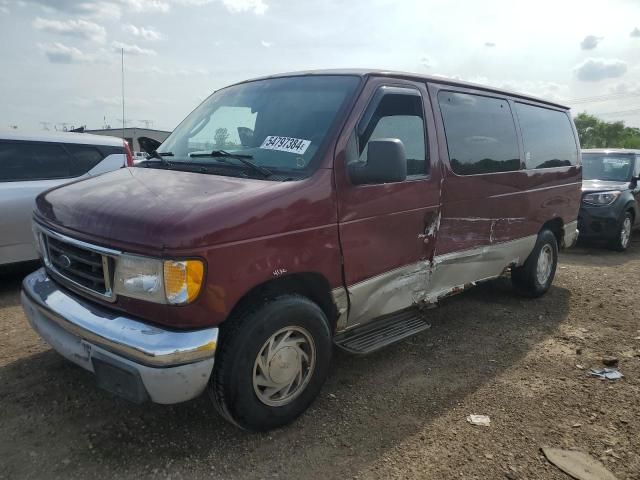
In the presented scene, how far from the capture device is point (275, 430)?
293 cm

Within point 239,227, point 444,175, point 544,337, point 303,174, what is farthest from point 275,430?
point 544,337

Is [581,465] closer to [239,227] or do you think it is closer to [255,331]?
[255,331]

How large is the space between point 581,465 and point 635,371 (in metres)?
1.56

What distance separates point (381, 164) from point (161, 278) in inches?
55.2

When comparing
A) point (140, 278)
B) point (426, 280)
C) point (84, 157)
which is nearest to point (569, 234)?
point (426, 280)

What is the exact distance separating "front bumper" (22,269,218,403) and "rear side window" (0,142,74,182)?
3.53 metres

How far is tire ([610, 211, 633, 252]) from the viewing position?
858cm

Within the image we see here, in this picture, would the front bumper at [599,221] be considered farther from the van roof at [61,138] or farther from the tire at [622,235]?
the van roof at [61,138]

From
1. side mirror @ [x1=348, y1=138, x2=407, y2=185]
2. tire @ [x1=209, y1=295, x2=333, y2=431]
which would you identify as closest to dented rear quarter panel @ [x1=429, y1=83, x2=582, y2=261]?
side mirror @ [x1=348, y1=138, x2=407, y2=185]

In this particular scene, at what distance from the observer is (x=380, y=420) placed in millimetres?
3105

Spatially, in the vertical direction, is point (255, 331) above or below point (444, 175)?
below

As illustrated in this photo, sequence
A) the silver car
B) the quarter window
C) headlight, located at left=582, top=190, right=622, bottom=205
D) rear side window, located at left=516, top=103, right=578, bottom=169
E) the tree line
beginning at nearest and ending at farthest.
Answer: the quarter window
rear side window, located at left=516, top=103, right=578, bottom=169
the silver car
headlight, located at left=582, top=190, right=622, bottom=205
the tree line

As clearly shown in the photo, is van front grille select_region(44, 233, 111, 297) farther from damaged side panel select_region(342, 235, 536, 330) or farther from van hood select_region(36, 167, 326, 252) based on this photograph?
damaged side panel select_region(342, 235, 536, 330)

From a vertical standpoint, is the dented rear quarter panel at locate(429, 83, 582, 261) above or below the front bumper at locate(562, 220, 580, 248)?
above
